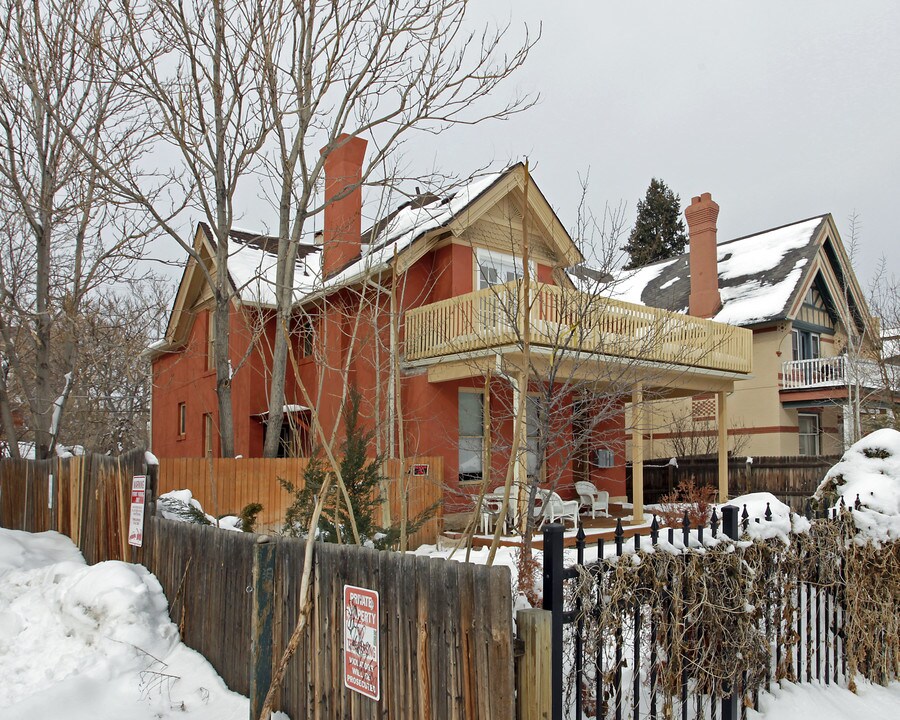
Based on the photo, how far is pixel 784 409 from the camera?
2444 cm

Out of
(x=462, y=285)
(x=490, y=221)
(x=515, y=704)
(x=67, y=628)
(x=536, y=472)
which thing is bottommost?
(x=67, y=628)

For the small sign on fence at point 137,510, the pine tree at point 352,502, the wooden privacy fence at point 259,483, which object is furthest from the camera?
the wooden privacy fence at point 259,483

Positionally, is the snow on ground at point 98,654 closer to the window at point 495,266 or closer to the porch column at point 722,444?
the window at point 495,266

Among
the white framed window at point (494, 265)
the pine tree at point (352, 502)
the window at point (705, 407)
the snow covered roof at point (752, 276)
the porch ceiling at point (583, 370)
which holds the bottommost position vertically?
the pine tree at point (352, 502)

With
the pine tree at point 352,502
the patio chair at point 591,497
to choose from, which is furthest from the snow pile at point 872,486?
the patio chair at point 591,497

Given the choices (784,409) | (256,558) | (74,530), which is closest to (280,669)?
(256,558)

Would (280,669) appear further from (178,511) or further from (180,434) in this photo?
(180,434)

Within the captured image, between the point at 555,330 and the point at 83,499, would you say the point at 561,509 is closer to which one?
the point at 555,330

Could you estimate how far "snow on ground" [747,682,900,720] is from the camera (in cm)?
514

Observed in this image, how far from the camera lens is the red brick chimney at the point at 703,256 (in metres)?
25.2

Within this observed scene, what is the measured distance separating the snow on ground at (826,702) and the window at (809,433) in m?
21.1

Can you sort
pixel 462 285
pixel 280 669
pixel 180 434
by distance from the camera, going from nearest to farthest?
pixel 280 669 → pixel 462 285 → pixel 180 434

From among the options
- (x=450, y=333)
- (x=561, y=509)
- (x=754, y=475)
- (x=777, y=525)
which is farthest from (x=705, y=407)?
(x=777, y=525)

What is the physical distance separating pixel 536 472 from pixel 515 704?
2817 millimetres
